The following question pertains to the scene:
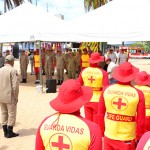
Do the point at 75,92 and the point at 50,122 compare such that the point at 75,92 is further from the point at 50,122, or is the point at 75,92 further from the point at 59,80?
the point at 59,80

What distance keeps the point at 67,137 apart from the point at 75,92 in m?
0.36

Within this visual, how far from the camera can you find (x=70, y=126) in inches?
102

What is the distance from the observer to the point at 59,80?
17.0m

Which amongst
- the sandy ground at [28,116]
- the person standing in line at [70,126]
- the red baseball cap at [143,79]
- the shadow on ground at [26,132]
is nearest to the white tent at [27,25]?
the sandy ground at [28,116]

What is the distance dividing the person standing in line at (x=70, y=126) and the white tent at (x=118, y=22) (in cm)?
772

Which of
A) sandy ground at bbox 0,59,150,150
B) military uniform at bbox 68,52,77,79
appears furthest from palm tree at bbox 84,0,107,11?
sandy ground at bbox 0,59,150,150

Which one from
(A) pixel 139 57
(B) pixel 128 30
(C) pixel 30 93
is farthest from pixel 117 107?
(A) pixel 139 57

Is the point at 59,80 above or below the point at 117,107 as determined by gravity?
below

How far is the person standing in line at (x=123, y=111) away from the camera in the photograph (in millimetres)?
4082

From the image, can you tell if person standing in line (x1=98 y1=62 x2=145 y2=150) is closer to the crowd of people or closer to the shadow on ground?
the crowd of people

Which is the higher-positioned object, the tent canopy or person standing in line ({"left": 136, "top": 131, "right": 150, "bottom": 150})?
the tent canopy

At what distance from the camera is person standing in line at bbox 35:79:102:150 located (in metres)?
2.54

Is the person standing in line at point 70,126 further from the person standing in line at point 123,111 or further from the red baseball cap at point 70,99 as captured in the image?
the person standing in line at point 123,111

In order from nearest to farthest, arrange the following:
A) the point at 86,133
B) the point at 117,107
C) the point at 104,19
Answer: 1. the point at 86,133
2. the point at 117,107
3. the point at 104,19
